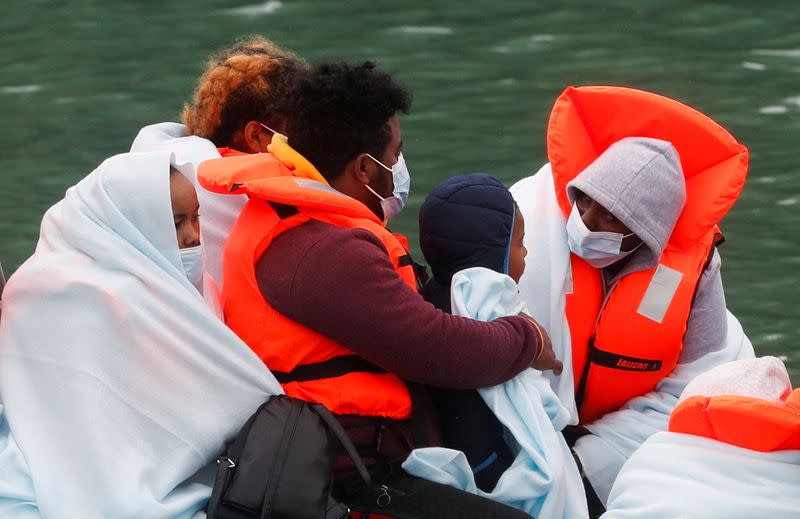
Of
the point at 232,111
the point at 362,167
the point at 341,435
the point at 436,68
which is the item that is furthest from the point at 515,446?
the point at 436,68

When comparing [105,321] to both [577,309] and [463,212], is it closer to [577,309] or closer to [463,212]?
[463,212]

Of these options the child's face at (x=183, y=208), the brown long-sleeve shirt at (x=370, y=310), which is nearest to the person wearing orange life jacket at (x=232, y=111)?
the child's face at (x=183, y=208)

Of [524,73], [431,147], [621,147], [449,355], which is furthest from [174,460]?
[524,73]

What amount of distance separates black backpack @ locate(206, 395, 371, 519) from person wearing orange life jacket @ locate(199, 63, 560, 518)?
88mm

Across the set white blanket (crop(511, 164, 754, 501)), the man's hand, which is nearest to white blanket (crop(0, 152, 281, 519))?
the man's hand

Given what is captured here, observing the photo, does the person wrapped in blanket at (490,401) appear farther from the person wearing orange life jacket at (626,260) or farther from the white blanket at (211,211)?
the white blanket at (211,211)

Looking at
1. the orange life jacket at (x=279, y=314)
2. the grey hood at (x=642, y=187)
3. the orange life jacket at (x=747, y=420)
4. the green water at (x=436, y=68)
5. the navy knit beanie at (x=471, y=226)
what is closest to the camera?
the orange life jacket at (x=747, y=420)

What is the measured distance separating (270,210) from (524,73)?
3.55 m

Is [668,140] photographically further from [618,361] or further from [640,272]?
[618,361]

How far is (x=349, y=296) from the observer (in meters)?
2.34

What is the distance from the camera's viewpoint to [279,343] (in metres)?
2.45

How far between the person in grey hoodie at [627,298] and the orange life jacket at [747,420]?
87 cm

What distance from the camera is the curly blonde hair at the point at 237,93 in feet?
10.5

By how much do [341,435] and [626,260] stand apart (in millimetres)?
1016
